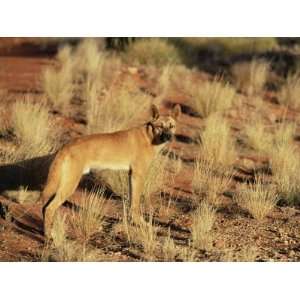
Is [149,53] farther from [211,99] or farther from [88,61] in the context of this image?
[211,99]

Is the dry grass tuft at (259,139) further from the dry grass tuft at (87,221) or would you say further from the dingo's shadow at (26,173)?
the dry grass tuft at (87,221)

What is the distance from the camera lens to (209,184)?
32.2ft

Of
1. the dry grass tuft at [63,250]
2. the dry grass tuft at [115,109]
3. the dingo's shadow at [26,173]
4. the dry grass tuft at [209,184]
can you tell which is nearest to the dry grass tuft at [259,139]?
the dry grass tuft at [209,184]

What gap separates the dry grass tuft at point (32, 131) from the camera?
34.4ft

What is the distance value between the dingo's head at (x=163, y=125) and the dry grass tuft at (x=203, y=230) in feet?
3.79

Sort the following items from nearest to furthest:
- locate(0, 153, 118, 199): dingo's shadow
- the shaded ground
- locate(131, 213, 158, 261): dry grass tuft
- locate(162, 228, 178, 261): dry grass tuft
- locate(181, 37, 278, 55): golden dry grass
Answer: locate(162, 228, 178, 261): dry grass tuft < locate(131, 213, 158, 261): dry grass tuft < the shaded ground < locate(0, 153, 118, 199): dingo's shadow < locate(181, 37, 278, 55): golden dry grass

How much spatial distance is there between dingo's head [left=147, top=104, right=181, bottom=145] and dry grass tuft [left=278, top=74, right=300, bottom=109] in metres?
7.44

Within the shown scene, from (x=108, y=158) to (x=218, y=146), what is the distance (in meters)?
3.44

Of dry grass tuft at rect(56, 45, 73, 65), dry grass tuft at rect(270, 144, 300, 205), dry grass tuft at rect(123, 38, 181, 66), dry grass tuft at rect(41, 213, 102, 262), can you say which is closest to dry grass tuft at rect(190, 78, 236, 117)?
dry grass tuft at rect(270, 144, 300, 205)

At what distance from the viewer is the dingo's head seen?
888cm

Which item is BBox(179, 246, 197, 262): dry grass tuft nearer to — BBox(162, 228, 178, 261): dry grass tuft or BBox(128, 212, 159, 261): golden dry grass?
BBox(162, 228, 178, 261): dry grass tuft

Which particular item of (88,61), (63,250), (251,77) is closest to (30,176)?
(63,250)
